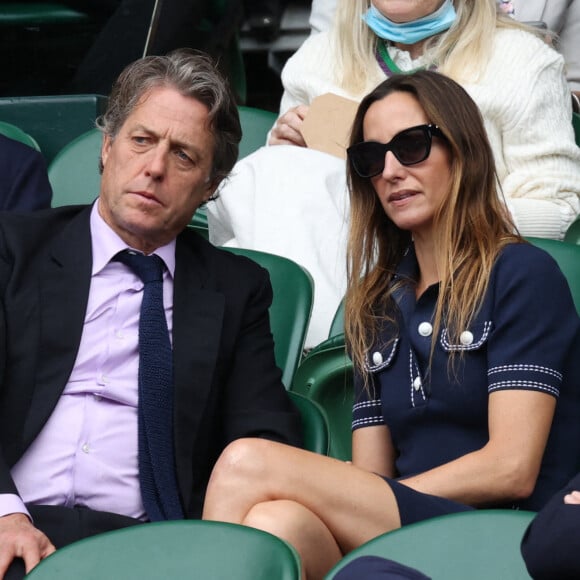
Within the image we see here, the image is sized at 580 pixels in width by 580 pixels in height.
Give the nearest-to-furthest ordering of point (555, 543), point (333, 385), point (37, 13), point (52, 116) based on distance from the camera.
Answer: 1. point (555, 543)
2. point (333, 385)
3. point (52, 116)
4. point (37, 13)

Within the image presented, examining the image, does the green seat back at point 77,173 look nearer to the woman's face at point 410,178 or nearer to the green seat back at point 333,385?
the green seat back at point 333,385

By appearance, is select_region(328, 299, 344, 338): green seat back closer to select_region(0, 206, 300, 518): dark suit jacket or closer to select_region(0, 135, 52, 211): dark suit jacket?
select_region(0, 206, 300, 518): dark suit jacket

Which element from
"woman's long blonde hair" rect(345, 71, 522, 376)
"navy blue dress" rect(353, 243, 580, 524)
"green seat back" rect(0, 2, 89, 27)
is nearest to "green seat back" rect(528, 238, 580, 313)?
"woman's long blonde hair" rect(345, 71, 522, 376)

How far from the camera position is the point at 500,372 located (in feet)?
7.88

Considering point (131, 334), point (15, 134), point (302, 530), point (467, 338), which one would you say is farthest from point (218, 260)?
point (15, 134)

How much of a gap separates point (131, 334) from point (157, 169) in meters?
0.34

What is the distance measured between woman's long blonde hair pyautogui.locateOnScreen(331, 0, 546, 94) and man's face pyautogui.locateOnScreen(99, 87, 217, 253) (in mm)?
1065

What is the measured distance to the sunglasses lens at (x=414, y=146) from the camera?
2.66 meters

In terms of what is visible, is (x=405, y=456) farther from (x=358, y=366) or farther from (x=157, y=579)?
(x=157, y=579)

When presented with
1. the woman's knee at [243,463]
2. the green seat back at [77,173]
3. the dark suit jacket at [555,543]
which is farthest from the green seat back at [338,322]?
the dark suit jacket at [555,543]

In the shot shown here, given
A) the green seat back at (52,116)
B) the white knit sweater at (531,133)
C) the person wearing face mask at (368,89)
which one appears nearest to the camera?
the person wearing face mask at (368,89)

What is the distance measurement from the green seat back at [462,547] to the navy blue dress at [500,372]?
62 cm

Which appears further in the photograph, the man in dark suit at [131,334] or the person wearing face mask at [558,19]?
the person wearing face mask at [558,19]

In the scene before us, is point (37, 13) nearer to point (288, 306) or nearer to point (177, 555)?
point (288, 306)
